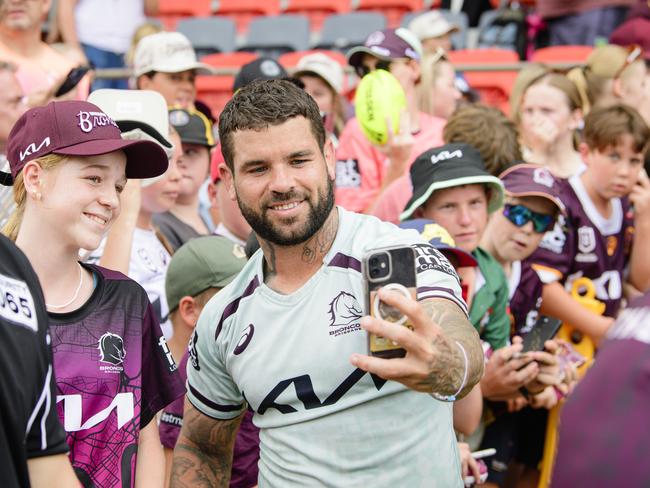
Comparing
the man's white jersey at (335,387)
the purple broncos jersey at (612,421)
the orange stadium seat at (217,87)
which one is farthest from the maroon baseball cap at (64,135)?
the orange stadium seat at (217,87)

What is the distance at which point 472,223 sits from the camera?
4.11 meters

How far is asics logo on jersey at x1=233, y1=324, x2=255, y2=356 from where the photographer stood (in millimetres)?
2707

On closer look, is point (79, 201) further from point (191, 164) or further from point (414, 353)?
point (191, 164)

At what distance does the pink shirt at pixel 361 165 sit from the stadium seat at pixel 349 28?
15.8 ft

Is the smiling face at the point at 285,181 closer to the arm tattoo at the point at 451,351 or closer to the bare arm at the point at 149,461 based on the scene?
the arm tattoo at the point at 451,351

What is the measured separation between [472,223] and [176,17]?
9000 mm

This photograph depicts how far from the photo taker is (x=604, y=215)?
5621 millimetres

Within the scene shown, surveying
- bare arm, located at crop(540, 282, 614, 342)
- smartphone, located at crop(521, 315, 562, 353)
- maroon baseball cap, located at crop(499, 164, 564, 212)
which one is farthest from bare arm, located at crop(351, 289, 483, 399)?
bare arm, located at crop(540, 282, 614, 342)

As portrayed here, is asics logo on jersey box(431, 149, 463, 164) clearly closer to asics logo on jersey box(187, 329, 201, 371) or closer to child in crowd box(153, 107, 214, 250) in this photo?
child in crowd box(153, 107, 214, 250)

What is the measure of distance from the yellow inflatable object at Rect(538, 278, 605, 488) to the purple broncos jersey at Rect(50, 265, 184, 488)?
2.65 meters

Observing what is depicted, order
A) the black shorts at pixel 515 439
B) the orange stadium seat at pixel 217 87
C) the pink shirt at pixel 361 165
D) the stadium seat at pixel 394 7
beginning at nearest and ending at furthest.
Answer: the black shorts at pixel 515 439, the pink shirt at pixel 361 165, the orange stadium seat at pixel 217 87, the stadium seat at pixel 394 7

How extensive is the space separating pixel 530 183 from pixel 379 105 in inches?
35.5

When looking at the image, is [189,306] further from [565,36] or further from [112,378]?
[565,36]

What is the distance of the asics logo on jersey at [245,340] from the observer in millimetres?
2707
